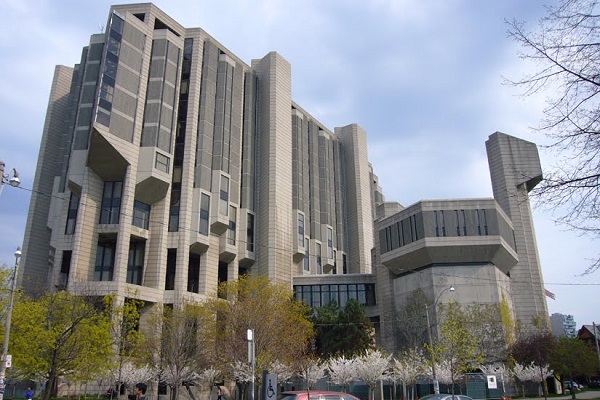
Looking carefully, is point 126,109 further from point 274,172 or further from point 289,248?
point 289,248

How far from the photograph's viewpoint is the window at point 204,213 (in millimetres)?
64744

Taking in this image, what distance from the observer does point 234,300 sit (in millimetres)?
47344

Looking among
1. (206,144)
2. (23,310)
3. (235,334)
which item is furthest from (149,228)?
(23,310)

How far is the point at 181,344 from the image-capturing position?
4091 cm

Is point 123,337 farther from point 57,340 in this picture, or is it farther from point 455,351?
point 455,351

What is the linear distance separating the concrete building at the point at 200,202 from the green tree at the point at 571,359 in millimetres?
8752

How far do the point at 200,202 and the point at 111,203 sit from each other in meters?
11.0

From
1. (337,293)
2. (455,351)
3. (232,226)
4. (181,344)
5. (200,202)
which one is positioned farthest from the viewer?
(337,293)

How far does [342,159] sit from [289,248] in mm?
35502

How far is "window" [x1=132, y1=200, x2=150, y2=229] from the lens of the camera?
6159 cm

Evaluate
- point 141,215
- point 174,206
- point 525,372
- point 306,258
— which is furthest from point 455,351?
point 306,258

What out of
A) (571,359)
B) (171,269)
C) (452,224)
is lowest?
(571,359)

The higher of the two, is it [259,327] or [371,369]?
[259,327]


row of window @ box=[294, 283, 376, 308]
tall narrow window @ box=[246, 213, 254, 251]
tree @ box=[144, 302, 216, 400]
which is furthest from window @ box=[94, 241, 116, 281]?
row of window @ box=[294, 283, 376, 308]
